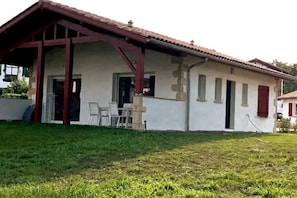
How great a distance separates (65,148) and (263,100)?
509 inches

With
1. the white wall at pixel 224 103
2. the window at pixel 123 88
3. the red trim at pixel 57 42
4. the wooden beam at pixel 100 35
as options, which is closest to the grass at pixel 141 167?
the wooden beam at pixel 100 35

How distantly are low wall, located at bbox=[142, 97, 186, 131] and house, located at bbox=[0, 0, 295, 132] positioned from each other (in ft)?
0.10

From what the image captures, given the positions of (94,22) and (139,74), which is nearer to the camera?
(139,74)

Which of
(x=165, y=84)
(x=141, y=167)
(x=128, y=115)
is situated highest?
(x=165, y=84)

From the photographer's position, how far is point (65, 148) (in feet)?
29.7

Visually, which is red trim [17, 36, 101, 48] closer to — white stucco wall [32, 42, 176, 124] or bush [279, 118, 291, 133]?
white stucco wall [32, 42, 176, 124]

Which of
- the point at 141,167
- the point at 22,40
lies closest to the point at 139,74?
the point at 141,167

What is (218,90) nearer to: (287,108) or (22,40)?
(22,40)

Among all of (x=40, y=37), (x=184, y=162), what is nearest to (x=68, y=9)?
(x=40, y=37)

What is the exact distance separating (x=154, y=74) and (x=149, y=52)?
2.55 ft

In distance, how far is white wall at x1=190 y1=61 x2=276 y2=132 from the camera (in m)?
15.3

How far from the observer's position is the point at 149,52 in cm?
1524

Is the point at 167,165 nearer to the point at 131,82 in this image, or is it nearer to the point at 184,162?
the point at 184,162

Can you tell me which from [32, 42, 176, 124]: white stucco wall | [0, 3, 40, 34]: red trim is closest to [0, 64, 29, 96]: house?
[32, 42, 176, 124]: white stucco wall
